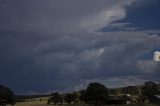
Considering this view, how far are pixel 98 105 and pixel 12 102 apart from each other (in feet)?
136

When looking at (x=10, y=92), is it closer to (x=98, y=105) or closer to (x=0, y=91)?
(x=0, y=91)

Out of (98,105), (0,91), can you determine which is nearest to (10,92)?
(0,91)

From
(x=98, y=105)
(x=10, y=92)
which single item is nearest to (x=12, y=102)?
(x=10, y=92)

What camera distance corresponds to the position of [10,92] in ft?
651

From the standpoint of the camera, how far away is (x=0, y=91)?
194750mm

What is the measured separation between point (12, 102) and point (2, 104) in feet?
26.3

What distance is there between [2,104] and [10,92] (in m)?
11.8

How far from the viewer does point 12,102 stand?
639ft

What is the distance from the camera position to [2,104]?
18762cm

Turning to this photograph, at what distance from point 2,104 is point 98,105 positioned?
44.6m

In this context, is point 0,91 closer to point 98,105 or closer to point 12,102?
A: point 12,102

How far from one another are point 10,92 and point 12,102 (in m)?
5.89

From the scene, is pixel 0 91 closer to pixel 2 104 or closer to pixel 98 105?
pixel 2 104

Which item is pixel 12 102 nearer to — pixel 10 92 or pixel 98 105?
pixel 10 92
